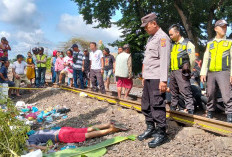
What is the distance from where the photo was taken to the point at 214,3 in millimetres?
13820

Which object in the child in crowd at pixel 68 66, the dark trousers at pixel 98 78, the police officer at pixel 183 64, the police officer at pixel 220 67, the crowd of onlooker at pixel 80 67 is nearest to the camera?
the police officer at pixel 220 67

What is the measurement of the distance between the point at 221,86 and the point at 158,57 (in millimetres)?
1675

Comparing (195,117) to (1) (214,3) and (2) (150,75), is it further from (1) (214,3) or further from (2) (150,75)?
(1) (214,3)

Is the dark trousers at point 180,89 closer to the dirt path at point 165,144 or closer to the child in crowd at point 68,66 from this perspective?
the dirt path at point 165,144

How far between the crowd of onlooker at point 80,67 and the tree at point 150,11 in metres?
6.05

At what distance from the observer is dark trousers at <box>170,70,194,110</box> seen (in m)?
4.61

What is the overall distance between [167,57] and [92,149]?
176 cm

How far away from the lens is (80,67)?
948cm

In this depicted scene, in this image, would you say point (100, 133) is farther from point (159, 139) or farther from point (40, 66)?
point (40, 66)

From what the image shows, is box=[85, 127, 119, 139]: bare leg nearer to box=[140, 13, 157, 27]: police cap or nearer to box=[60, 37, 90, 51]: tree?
box=[140, 13, 157, 27]: police cap

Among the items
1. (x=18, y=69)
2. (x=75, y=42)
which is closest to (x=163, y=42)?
(x=18, y=69)

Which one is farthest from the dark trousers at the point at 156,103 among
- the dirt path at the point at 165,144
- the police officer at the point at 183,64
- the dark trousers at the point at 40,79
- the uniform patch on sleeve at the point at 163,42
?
the dark trousers at the point at 40,79

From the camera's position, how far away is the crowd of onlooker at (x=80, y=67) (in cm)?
711

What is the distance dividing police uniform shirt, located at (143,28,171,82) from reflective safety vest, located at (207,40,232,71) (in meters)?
1.51
